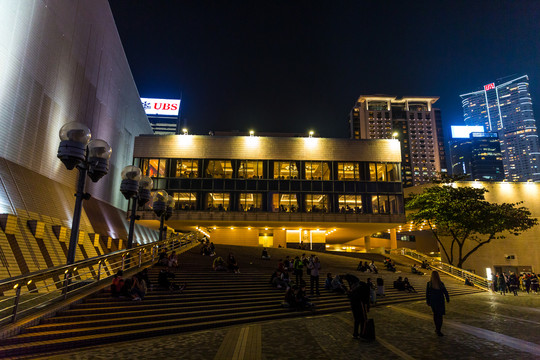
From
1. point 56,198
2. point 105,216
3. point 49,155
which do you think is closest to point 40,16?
point 49,155

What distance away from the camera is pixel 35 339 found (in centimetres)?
725

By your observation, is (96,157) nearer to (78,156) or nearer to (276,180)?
(78,156)

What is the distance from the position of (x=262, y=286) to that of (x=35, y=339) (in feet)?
34.5

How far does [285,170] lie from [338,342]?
111 feet

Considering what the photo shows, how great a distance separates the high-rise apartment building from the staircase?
15043 cm

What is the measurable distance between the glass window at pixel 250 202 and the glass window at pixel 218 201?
1.63 meters

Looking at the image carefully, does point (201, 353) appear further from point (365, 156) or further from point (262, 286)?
point (365, 156)

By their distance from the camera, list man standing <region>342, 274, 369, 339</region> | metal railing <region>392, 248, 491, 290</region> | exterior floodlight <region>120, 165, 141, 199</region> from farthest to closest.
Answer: metal railing <region>392, 248, 491, 290</region>, exterior floodlight <region>120, 165, 141, 199</region>, man standing <region>342, 274, 369, 339</region>

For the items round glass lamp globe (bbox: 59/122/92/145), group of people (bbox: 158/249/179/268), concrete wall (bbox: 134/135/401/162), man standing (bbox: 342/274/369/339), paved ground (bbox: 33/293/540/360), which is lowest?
paved ground (bbox: 33/293/540/360)

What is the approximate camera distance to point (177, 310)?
10992 millimetres

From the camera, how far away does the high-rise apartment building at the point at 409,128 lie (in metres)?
160

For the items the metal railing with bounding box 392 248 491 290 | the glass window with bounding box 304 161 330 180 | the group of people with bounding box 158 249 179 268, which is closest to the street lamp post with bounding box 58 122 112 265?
the group of people with bounding box 158 249 179 268

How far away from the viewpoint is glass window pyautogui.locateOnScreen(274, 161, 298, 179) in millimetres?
41406

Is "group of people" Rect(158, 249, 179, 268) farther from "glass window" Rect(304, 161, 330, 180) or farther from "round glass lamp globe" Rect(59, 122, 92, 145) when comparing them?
"glass window" Rect(304, 161, 330, 180)
